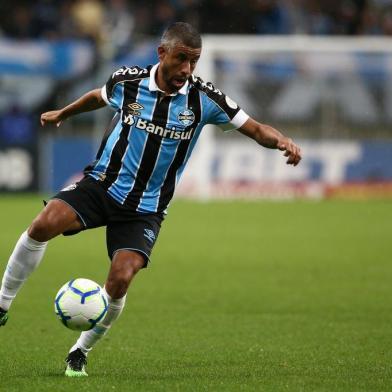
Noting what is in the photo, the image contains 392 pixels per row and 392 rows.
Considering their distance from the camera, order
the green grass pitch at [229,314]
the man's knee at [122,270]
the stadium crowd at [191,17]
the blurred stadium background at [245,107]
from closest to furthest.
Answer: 1. the man's knee at [122,270]
2. the green grass pitch at [229,314]
3. the blurred stadium background at [245,107]
4. the stadium crowd at [191,17]

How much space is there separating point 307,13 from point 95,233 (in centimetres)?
1080

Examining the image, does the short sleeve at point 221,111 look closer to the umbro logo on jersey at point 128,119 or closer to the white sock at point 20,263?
the umbro logo on jersey at point 128,119

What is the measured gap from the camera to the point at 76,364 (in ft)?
21.6

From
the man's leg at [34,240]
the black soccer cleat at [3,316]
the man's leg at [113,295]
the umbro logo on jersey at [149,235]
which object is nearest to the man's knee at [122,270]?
the man's leg at [113,295]

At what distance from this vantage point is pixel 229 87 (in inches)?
941

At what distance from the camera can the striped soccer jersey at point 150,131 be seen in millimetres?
6781

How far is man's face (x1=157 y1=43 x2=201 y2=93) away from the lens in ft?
21.3

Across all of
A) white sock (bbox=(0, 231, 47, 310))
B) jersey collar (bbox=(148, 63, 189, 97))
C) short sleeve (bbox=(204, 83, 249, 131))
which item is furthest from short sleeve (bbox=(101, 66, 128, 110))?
white sock (bbox=(0, 231, 47, 310))

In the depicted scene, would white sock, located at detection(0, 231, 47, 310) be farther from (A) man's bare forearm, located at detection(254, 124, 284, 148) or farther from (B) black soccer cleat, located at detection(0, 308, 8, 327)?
(A) man's bare forearm, located at detection(254, 124, 284, 148)

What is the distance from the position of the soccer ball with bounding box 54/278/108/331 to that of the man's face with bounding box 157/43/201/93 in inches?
57.0

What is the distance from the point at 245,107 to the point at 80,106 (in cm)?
1686

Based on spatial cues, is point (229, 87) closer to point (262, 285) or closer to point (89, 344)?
point (262, 285)

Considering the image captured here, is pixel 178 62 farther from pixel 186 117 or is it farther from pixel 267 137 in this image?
pixel 267 137

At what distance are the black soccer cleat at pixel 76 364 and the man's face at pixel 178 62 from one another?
1857mm
